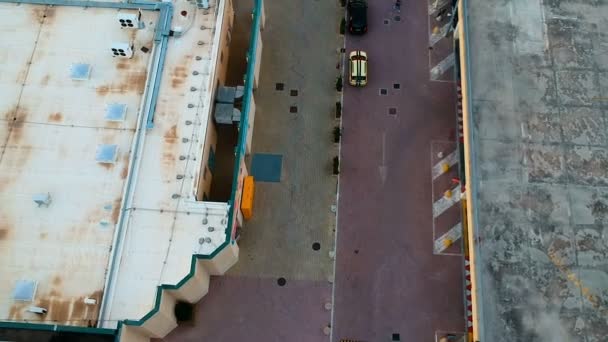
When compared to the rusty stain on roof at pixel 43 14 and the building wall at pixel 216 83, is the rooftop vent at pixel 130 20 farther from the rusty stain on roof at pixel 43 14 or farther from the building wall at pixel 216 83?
the building wall at pixel 216 83

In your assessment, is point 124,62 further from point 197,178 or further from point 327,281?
point 327,281

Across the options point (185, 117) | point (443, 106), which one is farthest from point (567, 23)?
point (185, 117)

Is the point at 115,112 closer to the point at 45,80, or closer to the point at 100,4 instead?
the point at 45,80

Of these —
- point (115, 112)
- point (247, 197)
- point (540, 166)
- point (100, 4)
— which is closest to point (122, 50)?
point (115, 112)

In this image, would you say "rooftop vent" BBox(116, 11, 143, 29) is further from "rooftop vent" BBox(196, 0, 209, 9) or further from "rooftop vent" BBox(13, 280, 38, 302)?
"rooftop vent" BBox(13, 280, 38, 302)

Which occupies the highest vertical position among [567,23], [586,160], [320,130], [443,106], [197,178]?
[567,23]

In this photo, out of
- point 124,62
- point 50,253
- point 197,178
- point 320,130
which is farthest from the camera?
point 320,130
